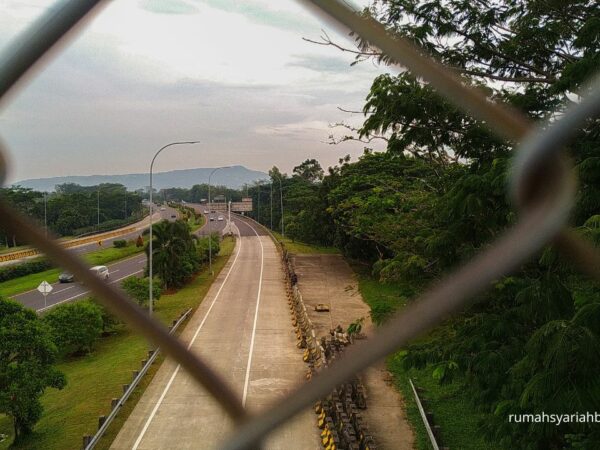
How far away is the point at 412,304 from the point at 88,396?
9.73 metres

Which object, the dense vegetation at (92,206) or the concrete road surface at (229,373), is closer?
the concrete road surface at (229,373)

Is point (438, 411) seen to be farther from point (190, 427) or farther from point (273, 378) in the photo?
point (190, 427)

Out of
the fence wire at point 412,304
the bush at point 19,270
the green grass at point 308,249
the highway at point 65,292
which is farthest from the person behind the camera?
the green grass at point 308,249

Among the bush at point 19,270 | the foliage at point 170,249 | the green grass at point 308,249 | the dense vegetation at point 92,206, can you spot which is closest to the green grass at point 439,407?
the dense vegetation at point 92,206

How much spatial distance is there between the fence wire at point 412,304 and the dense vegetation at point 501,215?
7.30 feet

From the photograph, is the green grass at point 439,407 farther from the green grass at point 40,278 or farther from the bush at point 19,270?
the bush at point 19,270

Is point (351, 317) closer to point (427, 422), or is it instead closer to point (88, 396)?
point (427, 422)

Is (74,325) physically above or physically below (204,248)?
above

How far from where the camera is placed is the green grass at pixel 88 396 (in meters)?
7.81

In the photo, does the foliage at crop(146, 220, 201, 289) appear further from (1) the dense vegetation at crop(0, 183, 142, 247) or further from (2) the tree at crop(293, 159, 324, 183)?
(2) the tree at crop(293, 159, 324, 183)

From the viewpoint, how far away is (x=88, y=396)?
9305 millimetres

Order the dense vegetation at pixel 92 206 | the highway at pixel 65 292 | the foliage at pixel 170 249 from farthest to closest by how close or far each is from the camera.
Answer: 1. the foliage at pixel 170 249
2. the highway at pixel 65 292
3. the dense vegetation at pixel 92 206

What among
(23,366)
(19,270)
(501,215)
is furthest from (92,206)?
(501,215)

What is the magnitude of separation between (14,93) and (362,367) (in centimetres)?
60
